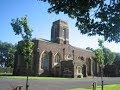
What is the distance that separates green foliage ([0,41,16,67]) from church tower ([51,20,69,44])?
1517 inches

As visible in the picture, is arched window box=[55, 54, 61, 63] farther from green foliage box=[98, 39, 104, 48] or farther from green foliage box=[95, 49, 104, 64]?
green foliage box=[98, 39, 104, 48]

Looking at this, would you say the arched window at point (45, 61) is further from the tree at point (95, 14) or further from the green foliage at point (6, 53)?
the tree at point (95, 14)

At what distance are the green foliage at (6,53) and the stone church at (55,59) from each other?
3854 centimetres

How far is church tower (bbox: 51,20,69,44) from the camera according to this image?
77188 mm

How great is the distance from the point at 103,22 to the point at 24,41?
9575 millimetres

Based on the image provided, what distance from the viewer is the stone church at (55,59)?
6450 centimetres

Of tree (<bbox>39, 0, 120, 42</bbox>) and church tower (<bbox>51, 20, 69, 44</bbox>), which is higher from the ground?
church tower (<bbox>51, 20, 69, 44</bbox>)

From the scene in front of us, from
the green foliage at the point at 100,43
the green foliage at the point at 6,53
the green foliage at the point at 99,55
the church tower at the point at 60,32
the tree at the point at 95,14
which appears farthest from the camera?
the green foliage at the point at 6,53

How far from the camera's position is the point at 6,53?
116938 millimetres

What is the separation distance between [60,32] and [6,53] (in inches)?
1954

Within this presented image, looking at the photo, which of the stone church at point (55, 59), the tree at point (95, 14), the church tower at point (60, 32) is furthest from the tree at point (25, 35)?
the church tower at point (60, 32)

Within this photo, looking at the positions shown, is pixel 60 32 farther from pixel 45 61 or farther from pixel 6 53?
pixel 6 53

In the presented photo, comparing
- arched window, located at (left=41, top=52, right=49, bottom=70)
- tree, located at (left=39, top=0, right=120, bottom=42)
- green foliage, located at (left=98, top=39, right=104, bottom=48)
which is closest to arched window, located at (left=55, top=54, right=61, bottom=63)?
arched window, located at (left=41, top=52, right=49, bottom=70)

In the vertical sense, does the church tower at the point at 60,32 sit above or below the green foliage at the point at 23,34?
above
